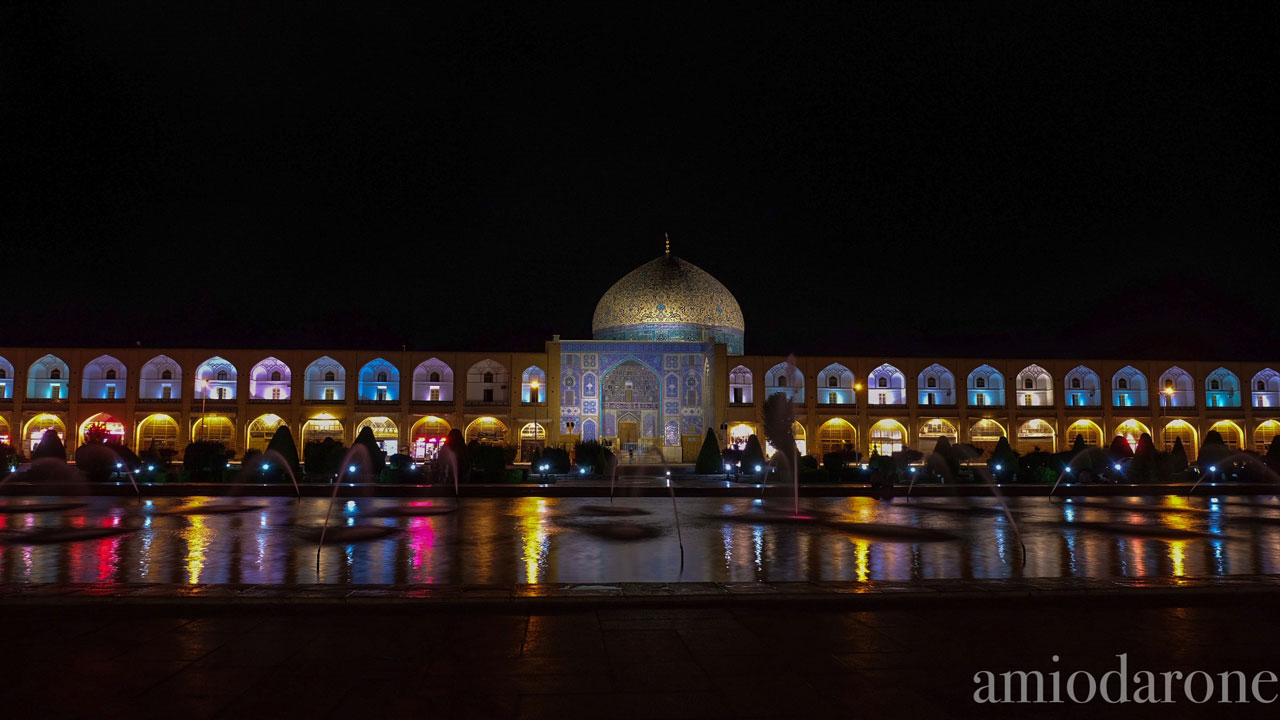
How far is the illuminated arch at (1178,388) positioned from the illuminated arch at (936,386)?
9.22 meters

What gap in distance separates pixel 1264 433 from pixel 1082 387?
27.7 feet

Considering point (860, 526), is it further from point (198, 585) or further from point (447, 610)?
point (198, 585)

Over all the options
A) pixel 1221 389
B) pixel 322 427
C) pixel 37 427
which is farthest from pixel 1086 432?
pixel 37 427

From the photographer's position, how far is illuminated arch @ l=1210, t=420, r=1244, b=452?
3803cm

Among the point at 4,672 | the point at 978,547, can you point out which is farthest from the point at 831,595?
the point at 4,672

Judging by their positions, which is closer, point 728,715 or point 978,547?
point 728,715

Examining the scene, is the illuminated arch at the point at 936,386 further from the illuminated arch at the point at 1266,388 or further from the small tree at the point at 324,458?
the small tree at the point at 324,458

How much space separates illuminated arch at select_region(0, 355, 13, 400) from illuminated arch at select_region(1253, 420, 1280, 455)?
52972 mm

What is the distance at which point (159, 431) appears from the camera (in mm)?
35062

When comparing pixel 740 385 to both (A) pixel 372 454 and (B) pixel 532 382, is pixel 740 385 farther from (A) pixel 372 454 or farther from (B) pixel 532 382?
(A) pixel 372 454

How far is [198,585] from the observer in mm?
5680

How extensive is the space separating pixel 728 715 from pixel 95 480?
64.8 feet

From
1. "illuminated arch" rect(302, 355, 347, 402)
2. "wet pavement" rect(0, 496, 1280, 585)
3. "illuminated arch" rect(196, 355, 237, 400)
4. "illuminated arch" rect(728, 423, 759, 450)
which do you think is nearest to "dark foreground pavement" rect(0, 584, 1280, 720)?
"wet pavement" rect(0, 496, 1280, 585)

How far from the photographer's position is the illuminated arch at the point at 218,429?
114 feet
